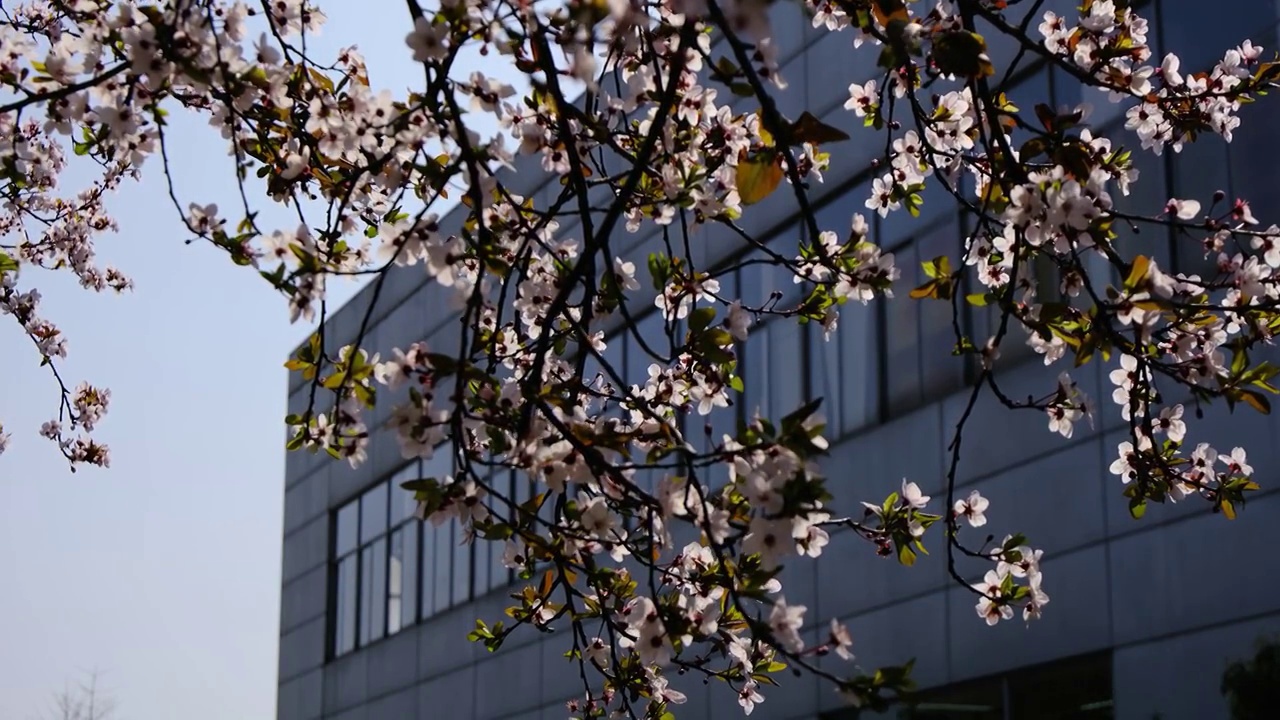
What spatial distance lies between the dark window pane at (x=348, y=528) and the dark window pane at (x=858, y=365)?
56.4 ft

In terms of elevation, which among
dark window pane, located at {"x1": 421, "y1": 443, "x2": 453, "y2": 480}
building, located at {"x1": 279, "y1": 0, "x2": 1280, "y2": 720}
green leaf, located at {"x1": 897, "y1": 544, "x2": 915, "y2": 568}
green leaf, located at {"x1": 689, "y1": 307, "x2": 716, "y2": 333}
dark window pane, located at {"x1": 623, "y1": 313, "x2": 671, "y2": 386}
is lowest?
green leaf, located at {"x1": 897, "y1": 544, "x2": 915, "y2": 568}

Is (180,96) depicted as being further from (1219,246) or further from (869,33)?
(1219,246)

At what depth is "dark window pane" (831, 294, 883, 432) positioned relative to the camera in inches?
727

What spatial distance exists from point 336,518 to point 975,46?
32107 millimetres

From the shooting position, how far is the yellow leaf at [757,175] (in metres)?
4.65

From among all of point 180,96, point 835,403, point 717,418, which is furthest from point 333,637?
point 180,96

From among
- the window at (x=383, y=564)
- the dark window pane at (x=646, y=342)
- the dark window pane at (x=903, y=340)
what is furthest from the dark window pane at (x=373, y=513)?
the dark window pane at (x=903, y=340)

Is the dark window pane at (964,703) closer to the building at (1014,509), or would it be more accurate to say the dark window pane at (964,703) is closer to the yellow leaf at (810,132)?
the building at (1014,509)

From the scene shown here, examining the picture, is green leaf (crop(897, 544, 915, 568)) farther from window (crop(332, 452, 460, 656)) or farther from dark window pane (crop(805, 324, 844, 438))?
window (crop(332, 452, 460, 656))

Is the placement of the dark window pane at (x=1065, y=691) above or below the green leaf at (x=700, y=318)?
above

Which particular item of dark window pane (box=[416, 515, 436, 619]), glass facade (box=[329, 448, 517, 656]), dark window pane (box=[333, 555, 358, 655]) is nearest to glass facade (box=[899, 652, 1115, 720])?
glass facade (box=[329, 448, 517, 656])

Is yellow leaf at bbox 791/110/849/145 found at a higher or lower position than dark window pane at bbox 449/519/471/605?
lower

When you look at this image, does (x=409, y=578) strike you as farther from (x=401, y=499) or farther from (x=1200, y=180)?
(x=1200, y=180)

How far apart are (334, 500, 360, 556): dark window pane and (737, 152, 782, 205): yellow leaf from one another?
30197mm
